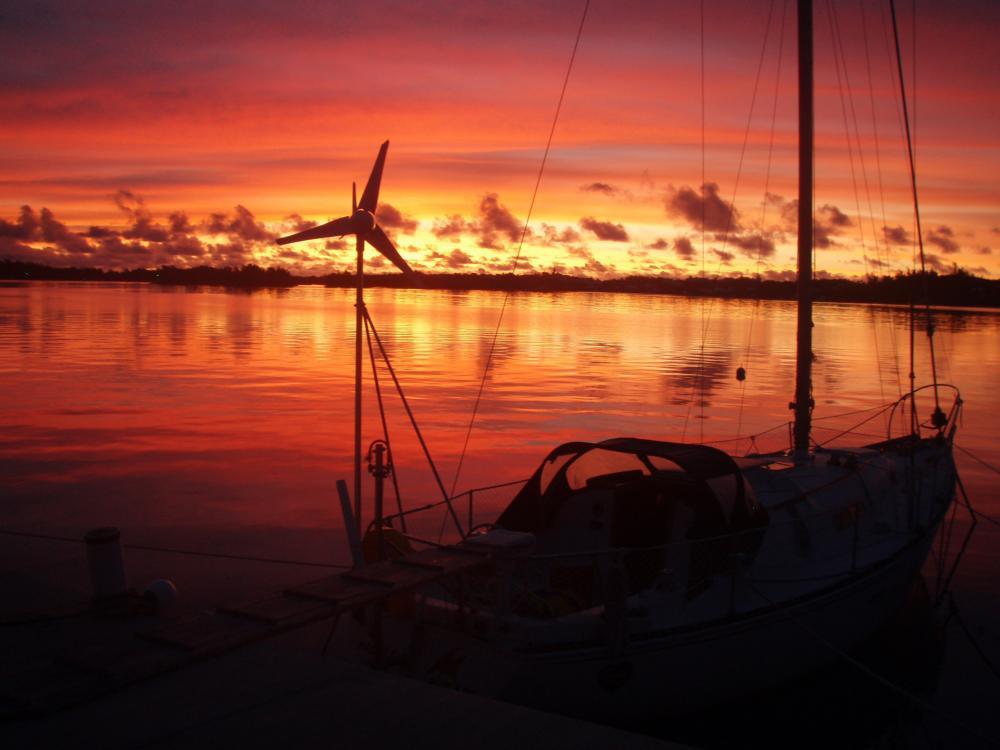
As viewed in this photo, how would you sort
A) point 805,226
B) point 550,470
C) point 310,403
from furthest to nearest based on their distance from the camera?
point 310,403
point 805,226
point 550,470

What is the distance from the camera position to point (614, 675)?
10.1 metres

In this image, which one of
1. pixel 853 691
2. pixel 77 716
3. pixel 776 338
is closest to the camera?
pixel 77 716

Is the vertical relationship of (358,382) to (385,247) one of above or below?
below

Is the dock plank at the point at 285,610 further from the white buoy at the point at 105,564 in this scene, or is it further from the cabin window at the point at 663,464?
the cabin window at the point at 663,464

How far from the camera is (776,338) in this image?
86.2 metres

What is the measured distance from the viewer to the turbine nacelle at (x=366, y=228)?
50.5ft

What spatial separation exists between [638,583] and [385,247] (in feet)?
26.4

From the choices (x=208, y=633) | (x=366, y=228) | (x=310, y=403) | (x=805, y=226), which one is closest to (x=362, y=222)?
(x=366, y=228)

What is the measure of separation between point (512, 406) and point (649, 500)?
24.1 m

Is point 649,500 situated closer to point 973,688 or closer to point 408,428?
point 973,688

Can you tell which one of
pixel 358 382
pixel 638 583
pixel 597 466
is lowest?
pixel 638 583

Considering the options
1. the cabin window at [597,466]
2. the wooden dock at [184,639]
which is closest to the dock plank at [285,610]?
the wooden dock at [184,639]

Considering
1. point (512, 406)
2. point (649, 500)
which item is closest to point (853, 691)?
point (649, 500)

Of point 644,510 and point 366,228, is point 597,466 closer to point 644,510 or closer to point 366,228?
point 644,510
